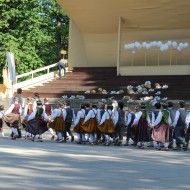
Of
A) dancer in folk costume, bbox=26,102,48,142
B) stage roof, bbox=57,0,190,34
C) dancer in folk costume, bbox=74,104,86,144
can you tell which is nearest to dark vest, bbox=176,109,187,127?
dancer in folk costume, bbox=74,104,86,144

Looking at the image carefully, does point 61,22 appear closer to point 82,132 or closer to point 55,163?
point 82,132

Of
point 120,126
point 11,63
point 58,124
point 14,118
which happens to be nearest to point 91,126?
point 120,126

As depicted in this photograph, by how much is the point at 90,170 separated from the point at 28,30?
1266 inches

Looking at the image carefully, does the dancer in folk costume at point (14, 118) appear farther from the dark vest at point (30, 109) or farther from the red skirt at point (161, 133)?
the red skirt at point (161, 133)

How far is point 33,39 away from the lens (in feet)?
131

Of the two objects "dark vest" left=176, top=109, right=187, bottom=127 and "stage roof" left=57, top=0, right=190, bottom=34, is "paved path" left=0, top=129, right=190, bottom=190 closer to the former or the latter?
"dark vest" left=176, top=109, right=187, bottom=127

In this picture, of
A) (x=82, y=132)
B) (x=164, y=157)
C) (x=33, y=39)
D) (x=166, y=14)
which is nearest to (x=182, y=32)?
(x=166, y=14)

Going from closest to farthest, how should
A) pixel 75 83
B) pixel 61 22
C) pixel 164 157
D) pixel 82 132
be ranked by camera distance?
pixel 164 157 → pixel 82 132 → pixel 75 83 → pixel 61 22

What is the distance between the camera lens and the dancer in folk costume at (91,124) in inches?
658

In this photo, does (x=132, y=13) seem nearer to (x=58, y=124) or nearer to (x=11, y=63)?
(x=11, y=63)

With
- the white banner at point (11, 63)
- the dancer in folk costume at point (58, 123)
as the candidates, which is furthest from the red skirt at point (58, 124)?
the white banner at point (11, 63)

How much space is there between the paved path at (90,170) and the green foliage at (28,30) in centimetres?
2598

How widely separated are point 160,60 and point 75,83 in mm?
6668

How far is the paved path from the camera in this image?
8148mm
